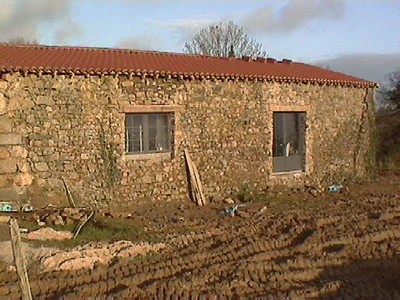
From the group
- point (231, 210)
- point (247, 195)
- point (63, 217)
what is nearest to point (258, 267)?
point (231, 210)

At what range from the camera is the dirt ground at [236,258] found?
7340 millimetres

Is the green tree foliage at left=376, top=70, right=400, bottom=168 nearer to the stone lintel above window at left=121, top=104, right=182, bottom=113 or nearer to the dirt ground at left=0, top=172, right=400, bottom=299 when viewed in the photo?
the dirt ground at left=0, top=172, right=400, bottom=299

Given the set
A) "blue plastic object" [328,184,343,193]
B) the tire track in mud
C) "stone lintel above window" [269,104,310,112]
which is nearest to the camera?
the tire track in mud

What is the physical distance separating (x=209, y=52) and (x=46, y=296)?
34.0m

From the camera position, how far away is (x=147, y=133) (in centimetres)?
1430

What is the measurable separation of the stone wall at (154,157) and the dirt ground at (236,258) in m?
1.26

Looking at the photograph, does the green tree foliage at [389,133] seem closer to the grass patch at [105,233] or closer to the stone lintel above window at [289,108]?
the stone lintel above window at [289,108]

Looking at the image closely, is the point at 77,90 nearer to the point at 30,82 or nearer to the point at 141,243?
the point at 30,82

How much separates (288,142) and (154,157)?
17.9 feet

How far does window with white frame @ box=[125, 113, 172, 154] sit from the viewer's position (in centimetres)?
1398

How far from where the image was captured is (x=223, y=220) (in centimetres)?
1247

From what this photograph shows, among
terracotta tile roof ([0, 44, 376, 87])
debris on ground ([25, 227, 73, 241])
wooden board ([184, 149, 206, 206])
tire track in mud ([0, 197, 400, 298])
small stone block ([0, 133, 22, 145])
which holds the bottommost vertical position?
tire track in mud ([0, 197, 400, 298])

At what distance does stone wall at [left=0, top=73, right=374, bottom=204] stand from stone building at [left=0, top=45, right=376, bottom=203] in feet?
0.09

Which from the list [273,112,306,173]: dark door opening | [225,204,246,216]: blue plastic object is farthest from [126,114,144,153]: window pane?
[273,112,306,173]: dark door opening
